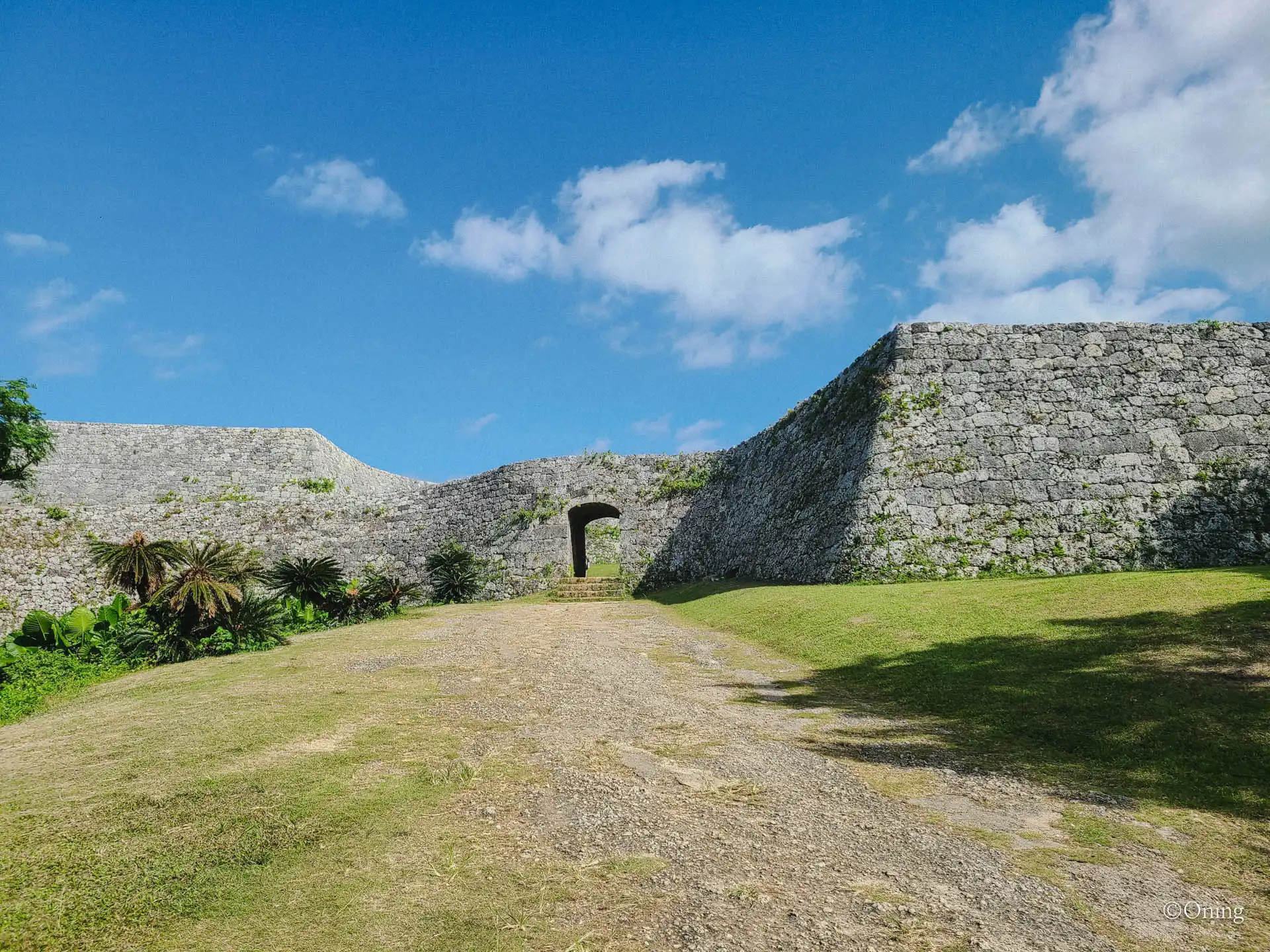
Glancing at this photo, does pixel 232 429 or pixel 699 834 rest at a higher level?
pixel 232 429

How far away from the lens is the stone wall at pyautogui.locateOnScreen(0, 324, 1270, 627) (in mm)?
13766

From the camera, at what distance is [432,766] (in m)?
4.81

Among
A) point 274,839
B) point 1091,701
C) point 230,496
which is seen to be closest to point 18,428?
point 230,496

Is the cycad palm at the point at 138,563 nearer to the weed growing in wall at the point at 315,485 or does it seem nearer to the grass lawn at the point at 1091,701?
the grass lawn at the point at 1091,701

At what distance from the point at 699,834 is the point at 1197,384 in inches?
682

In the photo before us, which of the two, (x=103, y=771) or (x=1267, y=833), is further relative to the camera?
(x=103, y=771)

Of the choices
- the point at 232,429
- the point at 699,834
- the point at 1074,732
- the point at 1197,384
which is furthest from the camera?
the point at 232,429

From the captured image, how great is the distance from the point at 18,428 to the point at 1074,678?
2957cm

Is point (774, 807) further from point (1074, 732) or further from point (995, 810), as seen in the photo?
point (1074, 732)

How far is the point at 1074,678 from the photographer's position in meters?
6.49

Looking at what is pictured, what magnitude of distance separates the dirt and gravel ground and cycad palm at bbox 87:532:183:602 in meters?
9.05

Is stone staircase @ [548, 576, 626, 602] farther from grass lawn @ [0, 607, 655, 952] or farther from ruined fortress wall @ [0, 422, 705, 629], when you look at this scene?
grass lawn @ [0, 607, 655, 952]

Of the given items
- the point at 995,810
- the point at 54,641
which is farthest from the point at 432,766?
the point at 54,641

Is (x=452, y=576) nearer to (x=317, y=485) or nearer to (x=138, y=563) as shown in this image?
(x=138, y=563)
